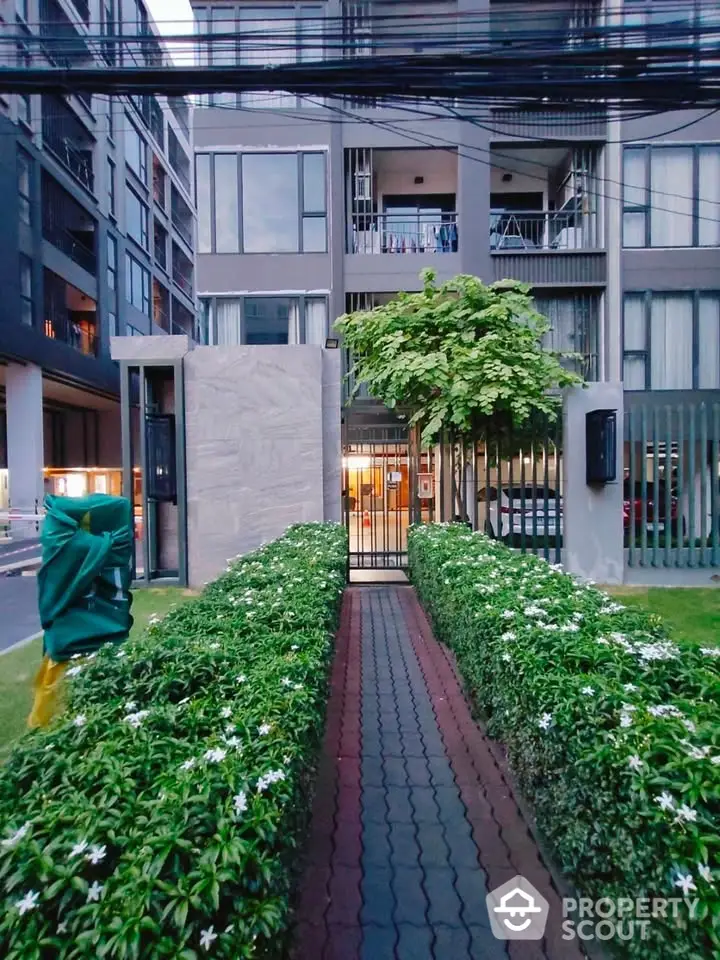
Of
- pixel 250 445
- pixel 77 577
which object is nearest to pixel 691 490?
pixel 250 445

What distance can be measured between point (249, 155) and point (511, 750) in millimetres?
14705

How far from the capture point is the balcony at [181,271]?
3428 centimetres

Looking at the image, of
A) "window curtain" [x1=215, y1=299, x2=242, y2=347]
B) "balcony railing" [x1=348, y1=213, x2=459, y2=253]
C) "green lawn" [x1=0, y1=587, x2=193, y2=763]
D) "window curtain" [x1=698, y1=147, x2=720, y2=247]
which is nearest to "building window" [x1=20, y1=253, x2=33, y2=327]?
"window curtain" [x1=215, y1=299, x2=242, y2=347]

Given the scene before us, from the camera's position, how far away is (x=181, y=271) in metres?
35.6

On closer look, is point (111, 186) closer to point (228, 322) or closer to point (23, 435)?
point (23, 435)

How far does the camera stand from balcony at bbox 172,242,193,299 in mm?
34281

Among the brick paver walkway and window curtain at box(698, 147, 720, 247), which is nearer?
the brick paver walkway

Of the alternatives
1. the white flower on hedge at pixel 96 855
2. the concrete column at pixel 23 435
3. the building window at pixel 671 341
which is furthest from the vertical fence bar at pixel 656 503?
the concrete column at pixel 23 435

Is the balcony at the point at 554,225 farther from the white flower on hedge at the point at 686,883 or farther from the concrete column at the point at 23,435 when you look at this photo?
the concrete column at the point at 23,435

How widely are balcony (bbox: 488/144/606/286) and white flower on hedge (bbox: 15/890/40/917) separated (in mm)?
14453

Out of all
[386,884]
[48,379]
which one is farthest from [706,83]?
[48,379]

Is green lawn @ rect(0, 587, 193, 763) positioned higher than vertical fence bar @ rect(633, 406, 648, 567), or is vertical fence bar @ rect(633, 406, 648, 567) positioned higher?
vertical fence bar @ rect(633, 406, 648, 567)

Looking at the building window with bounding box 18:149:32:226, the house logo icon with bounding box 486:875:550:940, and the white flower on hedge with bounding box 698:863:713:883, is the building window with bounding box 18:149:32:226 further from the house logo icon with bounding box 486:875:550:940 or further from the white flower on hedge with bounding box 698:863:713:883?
the white flower on hedge with bounding box 698:863:713:883

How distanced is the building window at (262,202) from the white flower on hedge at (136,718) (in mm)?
13458
